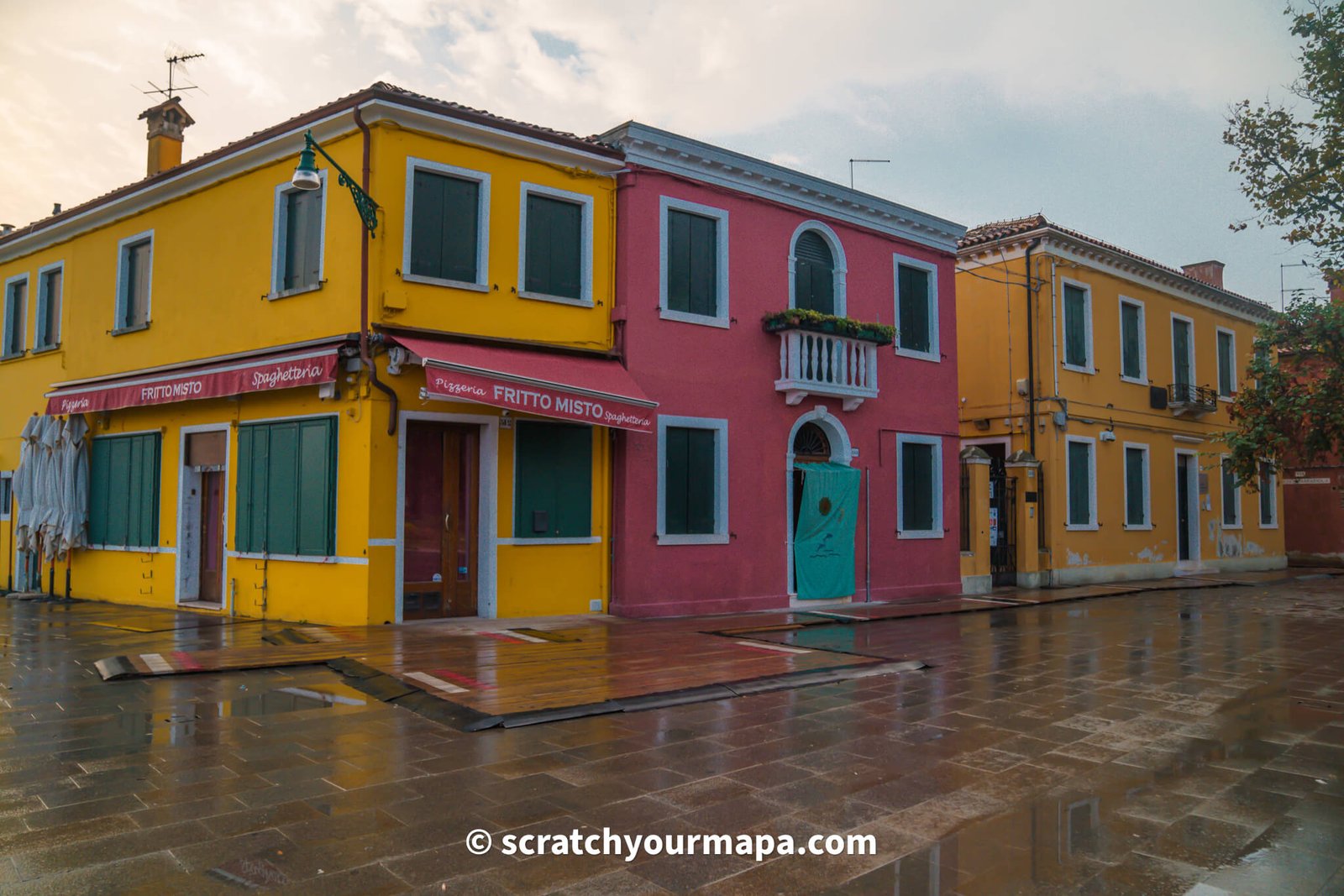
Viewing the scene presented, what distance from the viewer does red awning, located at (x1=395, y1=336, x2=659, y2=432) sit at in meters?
10.7

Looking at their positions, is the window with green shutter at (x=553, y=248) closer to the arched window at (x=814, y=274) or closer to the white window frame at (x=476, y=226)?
the white window frame at (x=476, y=226)

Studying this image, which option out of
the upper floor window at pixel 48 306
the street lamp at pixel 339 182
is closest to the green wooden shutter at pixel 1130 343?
the street lamp at pixel 339 182

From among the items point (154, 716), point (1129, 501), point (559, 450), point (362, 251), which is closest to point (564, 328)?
point (559, 450)

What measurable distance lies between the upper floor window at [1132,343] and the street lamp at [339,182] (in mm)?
17393

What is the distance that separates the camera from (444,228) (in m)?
11.9

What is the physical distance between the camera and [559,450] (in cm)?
1253

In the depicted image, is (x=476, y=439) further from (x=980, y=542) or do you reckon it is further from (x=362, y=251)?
(x=980, y=542)

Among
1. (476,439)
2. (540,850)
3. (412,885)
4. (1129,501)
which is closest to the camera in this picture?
(412,885)

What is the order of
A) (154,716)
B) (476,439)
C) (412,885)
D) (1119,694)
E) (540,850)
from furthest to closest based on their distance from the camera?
(476,439)
(1119,694)
(154,716)
(540,850)
(412,885)

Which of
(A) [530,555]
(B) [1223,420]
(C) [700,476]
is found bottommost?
(A) [530,555]

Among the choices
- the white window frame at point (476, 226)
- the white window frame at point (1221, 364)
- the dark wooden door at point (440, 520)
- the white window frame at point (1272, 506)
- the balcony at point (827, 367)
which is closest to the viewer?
the white window frame at point (476, 226)

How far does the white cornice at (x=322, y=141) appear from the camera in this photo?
38.3ft

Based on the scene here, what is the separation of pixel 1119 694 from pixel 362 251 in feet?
30.9

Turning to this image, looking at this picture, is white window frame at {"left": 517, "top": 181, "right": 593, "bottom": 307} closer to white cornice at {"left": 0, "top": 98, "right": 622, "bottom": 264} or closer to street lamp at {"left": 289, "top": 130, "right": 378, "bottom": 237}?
white cornice at {"left": 0, "top": 98, "right": 622, "bottom": 264}
